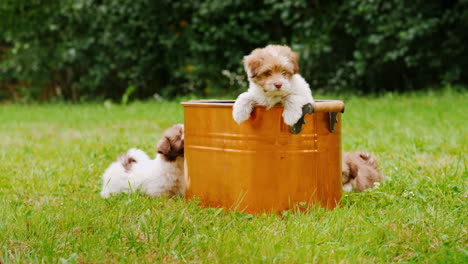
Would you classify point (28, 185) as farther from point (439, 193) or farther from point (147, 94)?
point (147, 94)

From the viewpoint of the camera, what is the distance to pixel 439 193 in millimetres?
3371

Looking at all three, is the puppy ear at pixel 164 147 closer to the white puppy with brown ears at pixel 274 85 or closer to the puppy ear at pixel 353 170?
the white puppy with brown ears at pixel 274 85

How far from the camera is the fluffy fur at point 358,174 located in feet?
12.1

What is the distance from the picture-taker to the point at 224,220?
297 centimetres

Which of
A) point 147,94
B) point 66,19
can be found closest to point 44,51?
point 66,19

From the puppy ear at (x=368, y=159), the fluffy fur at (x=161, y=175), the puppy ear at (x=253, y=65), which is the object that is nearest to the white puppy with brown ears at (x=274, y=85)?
the puppy ear at (x=253, y=65)

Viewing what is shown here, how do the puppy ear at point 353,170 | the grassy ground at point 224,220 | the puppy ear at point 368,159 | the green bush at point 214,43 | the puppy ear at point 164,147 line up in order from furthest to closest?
the green bush at point 214,43
the puppy ear at point 368,159
the puppy ear at point 353,170
the puppy ear at point 164,147
the grassy ground at point 224,220

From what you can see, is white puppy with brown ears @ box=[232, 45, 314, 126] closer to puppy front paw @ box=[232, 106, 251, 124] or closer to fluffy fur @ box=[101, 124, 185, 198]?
puppy front paw @ box=[232, 106, 251, 124]

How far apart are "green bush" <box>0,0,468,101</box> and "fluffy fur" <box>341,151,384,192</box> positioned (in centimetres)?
548

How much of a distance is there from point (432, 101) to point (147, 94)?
6259 millimetres

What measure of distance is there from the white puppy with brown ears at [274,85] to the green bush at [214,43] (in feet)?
21.2

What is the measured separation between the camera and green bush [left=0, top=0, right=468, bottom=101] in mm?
9453

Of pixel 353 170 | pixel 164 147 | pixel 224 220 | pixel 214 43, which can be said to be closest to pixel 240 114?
pixel 224 220

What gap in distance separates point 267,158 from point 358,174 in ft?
3.17
